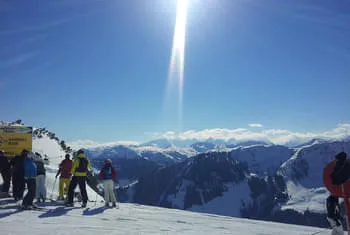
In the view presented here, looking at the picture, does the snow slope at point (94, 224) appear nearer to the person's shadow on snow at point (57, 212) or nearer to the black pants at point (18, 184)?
the person's shadow on snow at point (57, 212)

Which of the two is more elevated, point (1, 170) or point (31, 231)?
point (1, 170)

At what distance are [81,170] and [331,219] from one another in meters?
12.5

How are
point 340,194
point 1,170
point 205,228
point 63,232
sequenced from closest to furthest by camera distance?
point 340,194, point 63,232, point 205,228, point 1,170

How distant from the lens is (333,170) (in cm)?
1047

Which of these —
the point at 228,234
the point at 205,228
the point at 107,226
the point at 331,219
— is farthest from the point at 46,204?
the point at 331,219

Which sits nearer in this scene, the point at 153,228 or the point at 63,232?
the point at 63,232

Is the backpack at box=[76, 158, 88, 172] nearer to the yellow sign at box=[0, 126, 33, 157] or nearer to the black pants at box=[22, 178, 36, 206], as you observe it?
the black pants at box=[22, 178, 36, 206]

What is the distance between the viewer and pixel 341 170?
10.2 m

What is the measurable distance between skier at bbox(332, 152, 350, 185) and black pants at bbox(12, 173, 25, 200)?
15309mm

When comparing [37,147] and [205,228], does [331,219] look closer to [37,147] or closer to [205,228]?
[205,228]

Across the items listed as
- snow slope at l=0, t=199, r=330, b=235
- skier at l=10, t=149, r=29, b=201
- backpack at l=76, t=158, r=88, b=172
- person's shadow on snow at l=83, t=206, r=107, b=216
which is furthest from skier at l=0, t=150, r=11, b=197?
person's shadow on snow at l=83, t=206, r=107, b=216

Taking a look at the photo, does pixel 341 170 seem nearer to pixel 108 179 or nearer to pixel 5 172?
pixel 108 179

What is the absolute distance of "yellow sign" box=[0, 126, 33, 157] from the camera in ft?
73.3

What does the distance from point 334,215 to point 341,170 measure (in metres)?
1.63
